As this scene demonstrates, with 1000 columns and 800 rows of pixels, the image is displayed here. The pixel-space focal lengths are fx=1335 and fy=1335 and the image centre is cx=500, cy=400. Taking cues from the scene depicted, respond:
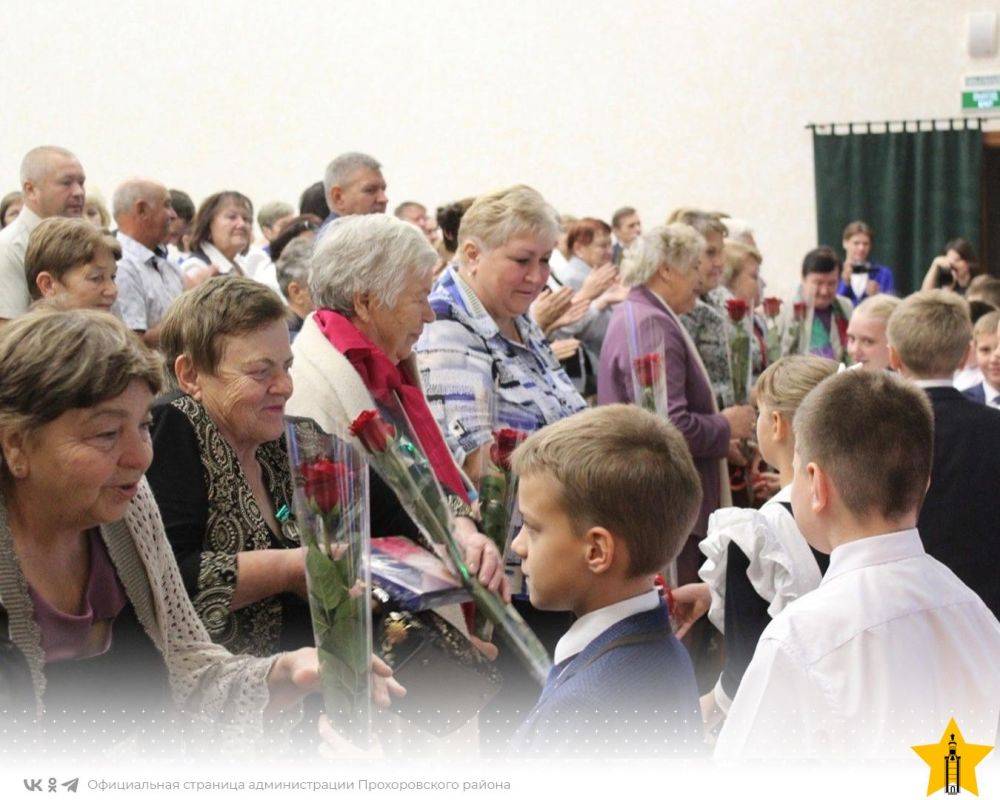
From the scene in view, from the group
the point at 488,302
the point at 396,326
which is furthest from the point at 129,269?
the point at 396,326

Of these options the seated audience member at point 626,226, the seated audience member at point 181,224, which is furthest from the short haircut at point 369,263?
the seated audience member at point 626,226

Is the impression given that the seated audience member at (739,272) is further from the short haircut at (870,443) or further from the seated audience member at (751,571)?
the short haircut at (870,443)

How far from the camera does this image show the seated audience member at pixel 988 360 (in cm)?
468

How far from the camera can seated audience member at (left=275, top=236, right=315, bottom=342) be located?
155 inches

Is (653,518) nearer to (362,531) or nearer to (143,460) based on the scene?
(362,531)

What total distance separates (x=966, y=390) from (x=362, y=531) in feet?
12.4

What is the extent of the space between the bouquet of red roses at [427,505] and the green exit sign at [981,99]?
11.2m

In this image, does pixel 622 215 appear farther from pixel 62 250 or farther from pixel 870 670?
pixel 870 670

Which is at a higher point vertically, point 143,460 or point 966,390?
point 143,460

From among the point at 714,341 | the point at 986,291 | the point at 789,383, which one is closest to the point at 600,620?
the point at 789,383

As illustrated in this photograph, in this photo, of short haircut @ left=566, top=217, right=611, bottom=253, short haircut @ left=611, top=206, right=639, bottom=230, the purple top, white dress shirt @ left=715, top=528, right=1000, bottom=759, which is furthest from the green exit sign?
the purple top

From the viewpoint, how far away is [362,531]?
1896 mm

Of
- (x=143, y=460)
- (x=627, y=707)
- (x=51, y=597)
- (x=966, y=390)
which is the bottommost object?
(x=966, y=390)

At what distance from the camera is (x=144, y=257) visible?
567 centimetres
